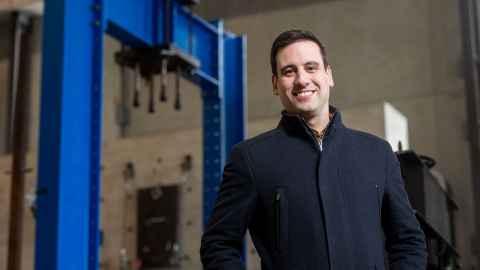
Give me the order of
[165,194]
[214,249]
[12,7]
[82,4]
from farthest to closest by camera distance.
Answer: [12,7] < [165,194] < [82,4] < [214,249]

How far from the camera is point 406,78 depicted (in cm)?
598

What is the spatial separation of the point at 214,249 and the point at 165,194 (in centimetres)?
474

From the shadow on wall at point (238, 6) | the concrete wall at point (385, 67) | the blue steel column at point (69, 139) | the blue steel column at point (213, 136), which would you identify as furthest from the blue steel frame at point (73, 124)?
the shadow on wall at point (238, 6)

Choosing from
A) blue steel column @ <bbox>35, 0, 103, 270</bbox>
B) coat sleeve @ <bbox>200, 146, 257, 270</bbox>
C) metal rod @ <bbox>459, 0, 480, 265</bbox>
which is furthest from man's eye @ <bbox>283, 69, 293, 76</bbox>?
metal rod @ <bbox>459, 0, 480, 265</bbox>

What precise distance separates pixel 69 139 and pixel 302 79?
169 centimetres

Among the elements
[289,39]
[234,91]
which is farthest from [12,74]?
[289,39]

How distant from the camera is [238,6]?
6875 mm

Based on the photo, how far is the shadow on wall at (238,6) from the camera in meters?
6.59

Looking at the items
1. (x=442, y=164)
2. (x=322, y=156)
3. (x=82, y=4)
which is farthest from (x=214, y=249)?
(x=442, y=164)

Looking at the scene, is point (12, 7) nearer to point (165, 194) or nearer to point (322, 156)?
point (165, 194)

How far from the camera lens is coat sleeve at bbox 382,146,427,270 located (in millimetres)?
1352

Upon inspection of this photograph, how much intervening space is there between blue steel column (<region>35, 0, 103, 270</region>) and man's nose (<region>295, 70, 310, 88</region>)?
63.8 inches

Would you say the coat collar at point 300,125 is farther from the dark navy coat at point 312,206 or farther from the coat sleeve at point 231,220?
the coat sleeve at point 231,220

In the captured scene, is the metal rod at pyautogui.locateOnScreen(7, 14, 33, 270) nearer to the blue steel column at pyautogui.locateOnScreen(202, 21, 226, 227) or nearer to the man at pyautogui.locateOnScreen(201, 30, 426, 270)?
the blue steel column at pyautogui.locateOnScreen(202, 21, 226, 227)
